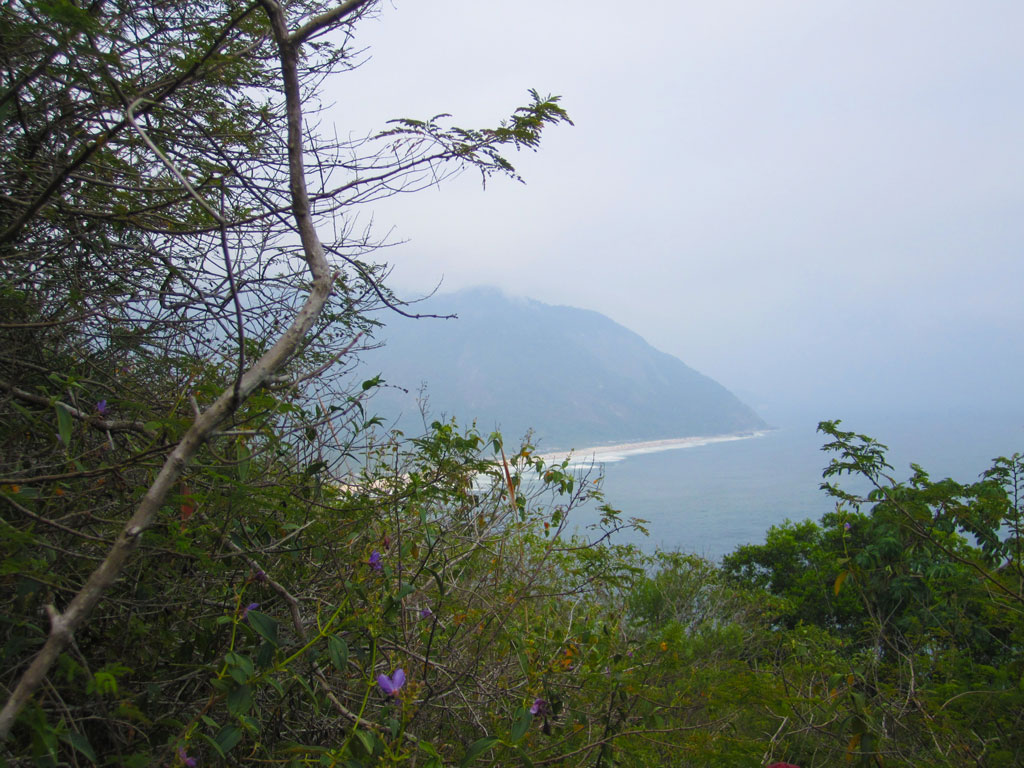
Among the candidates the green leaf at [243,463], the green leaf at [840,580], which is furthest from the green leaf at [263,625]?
the green leaf at [840,580]

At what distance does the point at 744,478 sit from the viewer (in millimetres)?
49062

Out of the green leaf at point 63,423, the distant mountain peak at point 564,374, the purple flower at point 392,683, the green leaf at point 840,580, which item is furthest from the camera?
the distant mountain peak at point 564,374

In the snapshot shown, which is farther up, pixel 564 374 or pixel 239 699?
pixel 564 374

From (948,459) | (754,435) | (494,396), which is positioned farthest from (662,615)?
(754,435)

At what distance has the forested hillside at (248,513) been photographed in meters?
1.07

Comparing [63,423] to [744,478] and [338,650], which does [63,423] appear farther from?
[744,478]

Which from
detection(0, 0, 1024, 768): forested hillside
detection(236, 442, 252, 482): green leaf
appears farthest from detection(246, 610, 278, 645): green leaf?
detection(236, 442, 252, 482): green leaf

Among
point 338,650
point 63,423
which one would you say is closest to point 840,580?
point 338,650

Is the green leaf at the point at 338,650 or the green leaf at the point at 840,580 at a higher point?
the green leaf at the point at 338,650

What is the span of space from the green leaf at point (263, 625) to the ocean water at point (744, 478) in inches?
513

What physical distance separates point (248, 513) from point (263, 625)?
0.35m

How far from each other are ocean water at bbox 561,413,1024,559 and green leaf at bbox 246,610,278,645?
13043 millimetres

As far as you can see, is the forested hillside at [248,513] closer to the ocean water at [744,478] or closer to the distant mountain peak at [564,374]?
the ocean water at [744,478]

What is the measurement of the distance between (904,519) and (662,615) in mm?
6370
